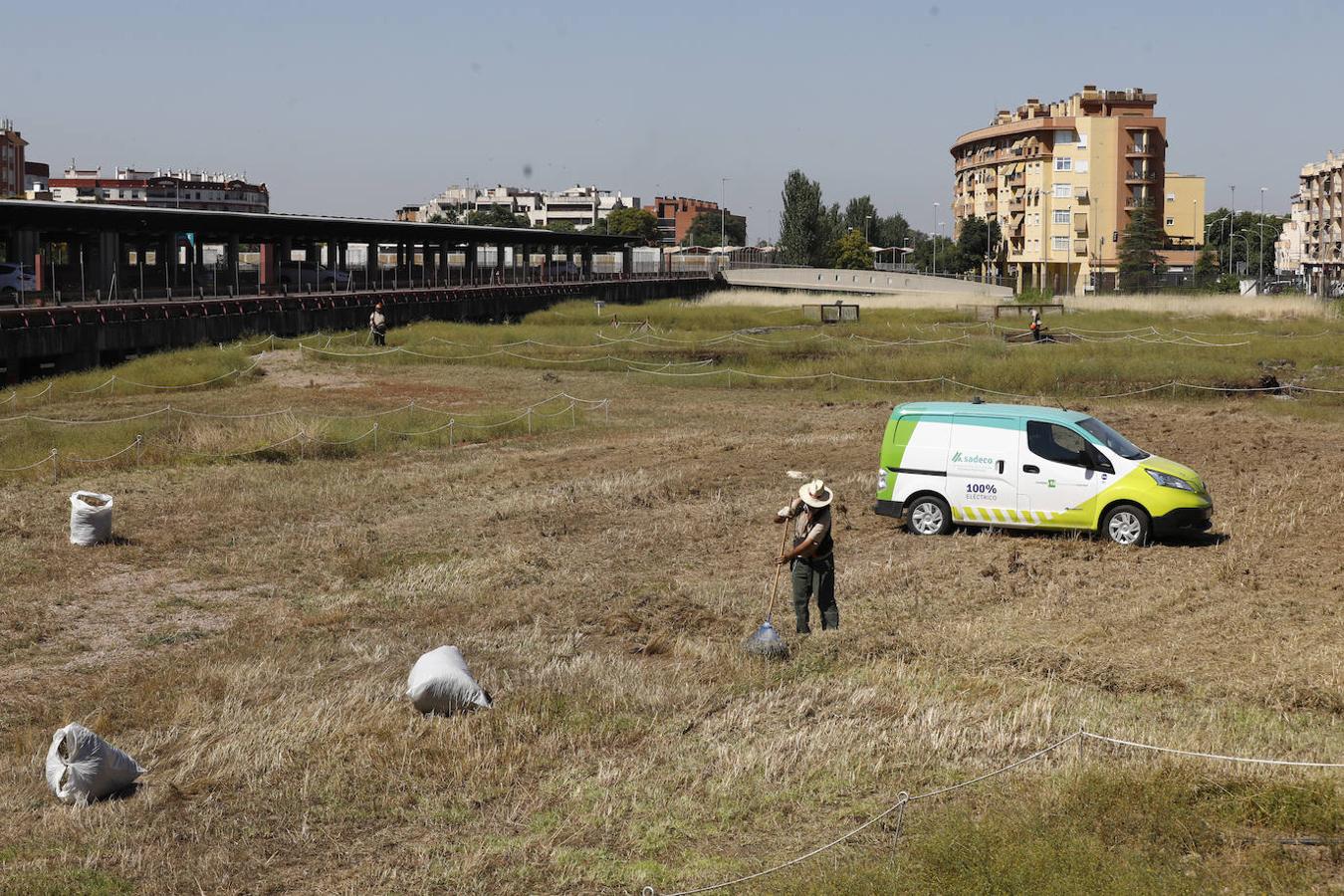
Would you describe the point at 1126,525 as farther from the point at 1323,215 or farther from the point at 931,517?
the point at 1323,215

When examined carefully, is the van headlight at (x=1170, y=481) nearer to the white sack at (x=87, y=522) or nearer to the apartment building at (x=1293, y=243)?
the white sack at (x=87, y=522)

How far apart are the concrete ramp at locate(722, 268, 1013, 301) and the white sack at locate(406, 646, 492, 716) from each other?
278 ft

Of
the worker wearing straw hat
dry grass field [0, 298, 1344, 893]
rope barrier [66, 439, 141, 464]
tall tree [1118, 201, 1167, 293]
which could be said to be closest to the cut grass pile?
rope barrier [66, 439, 141, 464]

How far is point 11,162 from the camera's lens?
136m

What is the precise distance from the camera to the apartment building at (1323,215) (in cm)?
13050

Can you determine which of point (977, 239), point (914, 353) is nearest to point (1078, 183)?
point (977, 239)

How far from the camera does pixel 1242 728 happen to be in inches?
401

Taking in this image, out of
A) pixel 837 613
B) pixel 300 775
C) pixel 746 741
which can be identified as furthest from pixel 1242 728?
pixel 300 775

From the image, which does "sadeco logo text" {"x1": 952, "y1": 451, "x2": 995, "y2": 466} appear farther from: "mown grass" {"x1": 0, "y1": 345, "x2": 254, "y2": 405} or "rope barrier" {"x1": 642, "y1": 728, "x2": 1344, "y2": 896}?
"mown grass" {"x1": 0, "y1": 345, "x2": 254, "y2": 405}

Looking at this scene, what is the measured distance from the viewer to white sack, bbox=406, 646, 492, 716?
35.9ft

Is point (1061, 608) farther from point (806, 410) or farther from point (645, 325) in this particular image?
point (645, 325)

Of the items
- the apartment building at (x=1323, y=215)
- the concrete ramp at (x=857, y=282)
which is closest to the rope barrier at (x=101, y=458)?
the concrete ramp at (x=857, y=282)

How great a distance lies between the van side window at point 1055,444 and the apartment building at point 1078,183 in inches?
3446

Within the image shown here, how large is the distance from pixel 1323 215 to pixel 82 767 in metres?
149
